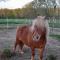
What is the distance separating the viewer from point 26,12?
3.75 meters

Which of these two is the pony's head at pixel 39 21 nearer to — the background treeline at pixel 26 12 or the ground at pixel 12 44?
the background treeline at pixel 26 12

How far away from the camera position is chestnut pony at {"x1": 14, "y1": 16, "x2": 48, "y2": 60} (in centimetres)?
369

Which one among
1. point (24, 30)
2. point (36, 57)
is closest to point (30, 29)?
point (24, 30)

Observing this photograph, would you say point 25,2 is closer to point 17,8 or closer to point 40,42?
point 17,8

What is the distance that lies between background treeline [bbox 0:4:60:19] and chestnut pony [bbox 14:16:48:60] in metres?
0.08

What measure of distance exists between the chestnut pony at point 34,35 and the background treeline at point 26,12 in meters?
0.08

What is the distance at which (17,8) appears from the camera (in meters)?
3.74

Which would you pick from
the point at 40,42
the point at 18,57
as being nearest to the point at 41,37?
the point at 40,42

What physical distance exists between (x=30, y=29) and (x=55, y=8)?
0.32 metres

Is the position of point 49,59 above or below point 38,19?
below

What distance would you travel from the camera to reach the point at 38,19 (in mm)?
3686

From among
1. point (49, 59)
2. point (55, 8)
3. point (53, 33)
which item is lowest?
point (49, 59)

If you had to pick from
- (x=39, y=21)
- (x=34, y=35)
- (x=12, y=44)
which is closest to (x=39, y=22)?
(x=39, y=21)

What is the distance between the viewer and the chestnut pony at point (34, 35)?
12.1ft
